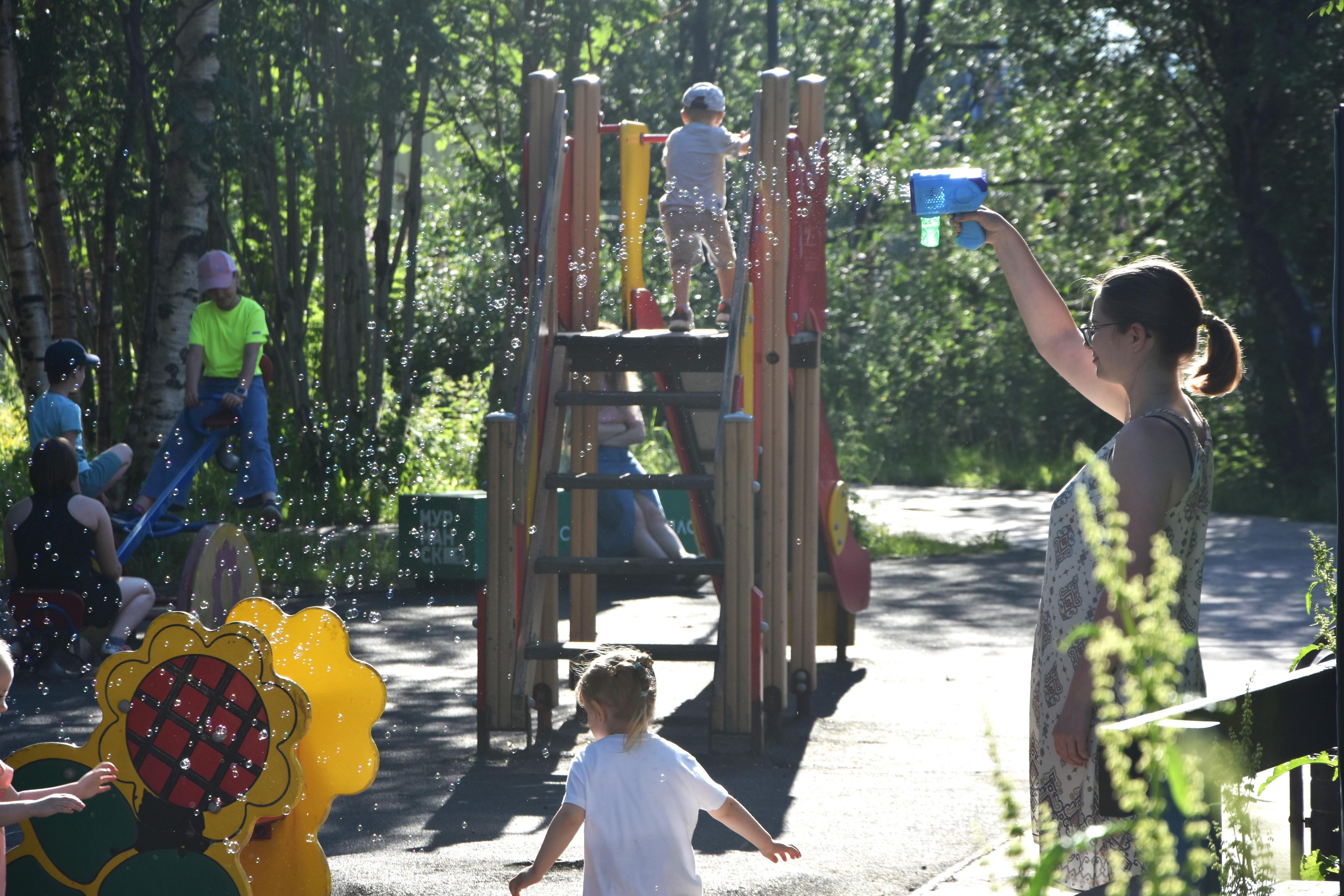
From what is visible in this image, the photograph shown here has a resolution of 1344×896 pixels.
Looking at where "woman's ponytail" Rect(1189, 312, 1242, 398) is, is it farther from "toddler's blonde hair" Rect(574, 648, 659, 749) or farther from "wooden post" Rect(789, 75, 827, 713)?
"wooden post" Rect(789, 75, 827, 713)

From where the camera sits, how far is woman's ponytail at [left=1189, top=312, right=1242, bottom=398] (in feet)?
10.6

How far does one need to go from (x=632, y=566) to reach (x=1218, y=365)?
3.47m

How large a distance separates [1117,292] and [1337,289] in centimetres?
112

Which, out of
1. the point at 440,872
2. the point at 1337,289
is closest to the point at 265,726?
the point at 440,872

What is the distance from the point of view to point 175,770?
13.1 feet

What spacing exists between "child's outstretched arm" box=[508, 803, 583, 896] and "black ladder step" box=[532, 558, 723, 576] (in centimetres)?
289

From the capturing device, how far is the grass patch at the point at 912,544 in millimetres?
14352

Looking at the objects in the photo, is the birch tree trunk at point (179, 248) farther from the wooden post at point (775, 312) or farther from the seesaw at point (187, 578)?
the wooden post at point (775, 312)

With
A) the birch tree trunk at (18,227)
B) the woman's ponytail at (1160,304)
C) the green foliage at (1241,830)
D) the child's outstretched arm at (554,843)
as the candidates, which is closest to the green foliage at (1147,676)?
the green foliage at (1241,830)

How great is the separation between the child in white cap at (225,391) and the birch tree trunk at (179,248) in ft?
7.03

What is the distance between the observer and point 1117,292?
3.08 meters

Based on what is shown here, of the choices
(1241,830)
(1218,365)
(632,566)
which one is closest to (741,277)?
(632,566)

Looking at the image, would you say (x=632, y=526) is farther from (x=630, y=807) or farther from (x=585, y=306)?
(x=630, y=807)

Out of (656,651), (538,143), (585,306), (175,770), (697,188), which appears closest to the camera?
(175,770)
